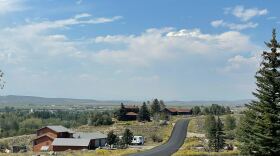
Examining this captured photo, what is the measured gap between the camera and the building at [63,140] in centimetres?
9636

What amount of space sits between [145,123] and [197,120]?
55.8 feet

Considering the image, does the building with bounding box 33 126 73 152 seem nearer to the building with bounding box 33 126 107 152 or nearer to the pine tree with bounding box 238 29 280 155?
the building with bounding box 33 126 107 152

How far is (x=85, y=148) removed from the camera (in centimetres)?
9494

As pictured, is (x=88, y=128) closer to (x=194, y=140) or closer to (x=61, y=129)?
(x=61, y=129)

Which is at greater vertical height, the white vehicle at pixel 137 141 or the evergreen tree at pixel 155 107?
the evergreen tree at pixel 155 107

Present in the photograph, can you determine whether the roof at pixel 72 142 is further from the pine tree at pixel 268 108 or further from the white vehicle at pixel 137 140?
the pine tree at pixel 268 108

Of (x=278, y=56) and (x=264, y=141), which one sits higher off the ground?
(x=278, y=56)

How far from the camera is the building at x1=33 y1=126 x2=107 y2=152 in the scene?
316 ft

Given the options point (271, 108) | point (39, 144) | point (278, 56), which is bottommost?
point (39, 144)

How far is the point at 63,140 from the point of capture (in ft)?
325

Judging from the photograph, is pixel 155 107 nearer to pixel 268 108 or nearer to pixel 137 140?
pixel 137 140

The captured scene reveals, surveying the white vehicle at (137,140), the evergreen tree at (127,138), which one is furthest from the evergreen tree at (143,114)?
the evergreen tree at (127,138)

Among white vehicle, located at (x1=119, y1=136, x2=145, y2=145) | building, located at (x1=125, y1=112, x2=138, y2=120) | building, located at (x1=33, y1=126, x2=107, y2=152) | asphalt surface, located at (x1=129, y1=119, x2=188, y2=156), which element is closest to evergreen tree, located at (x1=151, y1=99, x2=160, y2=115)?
building, located at (x1=125, y1=112, x2=138, y2=120)

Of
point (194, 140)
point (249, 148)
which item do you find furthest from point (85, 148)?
point (249, 148)
